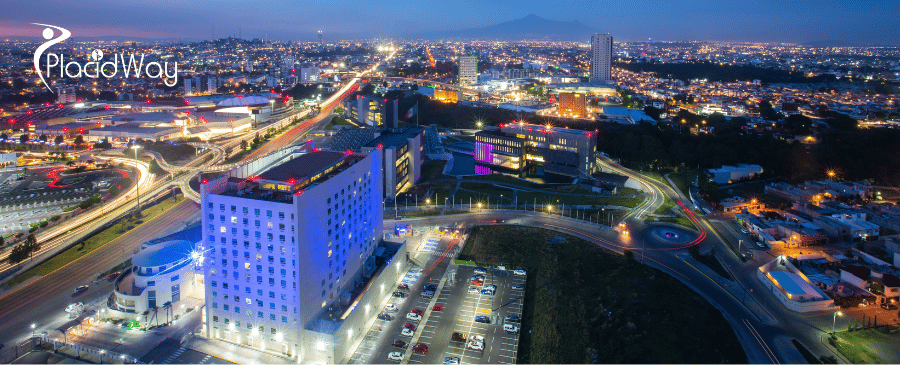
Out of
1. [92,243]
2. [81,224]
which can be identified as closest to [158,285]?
[92,243]

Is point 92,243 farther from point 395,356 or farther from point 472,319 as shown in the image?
point 472,319

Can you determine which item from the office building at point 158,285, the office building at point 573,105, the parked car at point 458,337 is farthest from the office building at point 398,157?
the office building at point 573,105

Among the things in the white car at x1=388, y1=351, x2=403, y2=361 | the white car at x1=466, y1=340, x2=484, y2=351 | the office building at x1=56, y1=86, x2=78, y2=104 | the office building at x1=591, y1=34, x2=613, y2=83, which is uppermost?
the office building at x1=591, y1=34, x2=613, y2=83

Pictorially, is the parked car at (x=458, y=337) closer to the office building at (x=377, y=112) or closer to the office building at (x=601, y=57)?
the office building at (x=377, y=112)

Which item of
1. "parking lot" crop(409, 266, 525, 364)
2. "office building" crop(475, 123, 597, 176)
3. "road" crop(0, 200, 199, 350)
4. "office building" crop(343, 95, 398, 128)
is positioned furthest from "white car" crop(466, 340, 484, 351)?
"office building" crop(343, 95, 398, 128)

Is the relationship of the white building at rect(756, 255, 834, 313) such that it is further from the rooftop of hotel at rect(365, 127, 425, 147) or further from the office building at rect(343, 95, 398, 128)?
the office building at rect(343, 95, 398, 128)

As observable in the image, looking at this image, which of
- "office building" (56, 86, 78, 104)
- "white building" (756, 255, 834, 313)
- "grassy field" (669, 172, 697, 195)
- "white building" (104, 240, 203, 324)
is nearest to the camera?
"white building" (104, 240, 203, 324)
